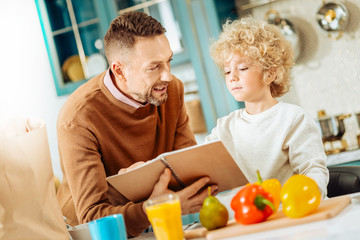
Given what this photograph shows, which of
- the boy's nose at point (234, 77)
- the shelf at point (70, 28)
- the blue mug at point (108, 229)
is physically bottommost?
the blue mug at point (108, 229)

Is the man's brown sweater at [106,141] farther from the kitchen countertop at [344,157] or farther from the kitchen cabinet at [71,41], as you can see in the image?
the kitchen cabinet at [71,41]

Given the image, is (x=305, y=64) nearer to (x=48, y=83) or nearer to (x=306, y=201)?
(x=48, y=83)

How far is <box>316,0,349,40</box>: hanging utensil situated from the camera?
3010mm

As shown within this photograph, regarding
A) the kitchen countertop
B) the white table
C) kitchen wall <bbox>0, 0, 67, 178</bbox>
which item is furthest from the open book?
kitchen wall <bbox>0, 0, 67, 178</bbox>

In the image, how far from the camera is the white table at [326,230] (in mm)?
837

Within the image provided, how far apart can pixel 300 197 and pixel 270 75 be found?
2.68 feet

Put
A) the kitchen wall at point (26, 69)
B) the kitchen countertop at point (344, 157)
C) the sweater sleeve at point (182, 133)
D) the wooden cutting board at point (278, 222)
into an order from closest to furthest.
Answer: the wooden cutting board at point (278, 222), the sweater sleeve at point (182, 133), the kitchen countertop at point (344, 157), the kitchen wall at point (26, 69)

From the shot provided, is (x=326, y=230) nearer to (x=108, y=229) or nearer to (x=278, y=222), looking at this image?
(x=278, y=222)

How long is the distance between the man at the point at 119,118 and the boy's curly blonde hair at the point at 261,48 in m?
0.23

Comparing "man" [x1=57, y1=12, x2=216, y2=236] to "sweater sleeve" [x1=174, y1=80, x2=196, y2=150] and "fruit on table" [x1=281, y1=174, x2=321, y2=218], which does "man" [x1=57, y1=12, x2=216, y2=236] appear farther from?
"fruit on table" [x1=281, y1=174, x2=321, y2=218]

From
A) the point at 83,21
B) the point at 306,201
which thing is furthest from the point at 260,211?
the point at 83,21

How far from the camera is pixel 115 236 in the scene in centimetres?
100

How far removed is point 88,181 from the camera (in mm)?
1520

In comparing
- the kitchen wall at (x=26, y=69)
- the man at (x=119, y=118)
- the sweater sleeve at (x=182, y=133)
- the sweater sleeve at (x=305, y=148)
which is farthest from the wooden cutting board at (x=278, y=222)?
the kitchen wall at (x=26, y=69)
